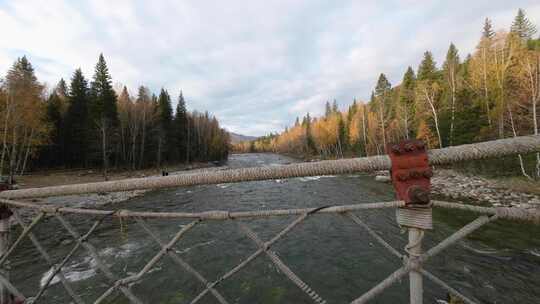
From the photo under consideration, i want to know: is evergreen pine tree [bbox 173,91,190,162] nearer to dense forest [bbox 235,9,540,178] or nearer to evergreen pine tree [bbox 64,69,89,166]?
evergreen pine tree [bbox 64,69,89,166]

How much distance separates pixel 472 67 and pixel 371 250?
2996 centimetres

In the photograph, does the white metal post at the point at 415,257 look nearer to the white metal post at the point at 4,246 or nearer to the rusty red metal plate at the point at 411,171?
the rusty red metal plate at the point at 411,171

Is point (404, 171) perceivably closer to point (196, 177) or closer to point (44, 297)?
point (196, 177)

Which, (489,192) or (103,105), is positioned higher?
(103,105)

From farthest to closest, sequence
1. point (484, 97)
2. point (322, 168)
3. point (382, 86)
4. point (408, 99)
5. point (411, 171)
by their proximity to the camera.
A: 1. point (382, 86)
2. point (408, 99)
3. point (484, 97)
4. point (322, 168)
5. point (411, 171)

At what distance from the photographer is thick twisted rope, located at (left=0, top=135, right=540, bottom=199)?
1.05 metres

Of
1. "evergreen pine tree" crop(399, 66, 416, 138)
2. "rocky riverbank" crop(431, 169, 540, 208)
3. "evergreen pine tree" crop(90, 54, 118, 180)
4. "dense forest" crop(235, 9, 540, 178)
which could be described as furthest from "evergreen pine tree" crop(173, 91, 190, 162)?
"rocky riverbank" crop(431, 169, 540, 208)

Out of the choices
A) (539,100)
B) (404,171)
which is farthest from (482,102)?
(404,171)

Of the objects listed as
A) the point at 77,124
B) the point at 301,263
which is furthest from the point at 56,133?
the point at 301,263


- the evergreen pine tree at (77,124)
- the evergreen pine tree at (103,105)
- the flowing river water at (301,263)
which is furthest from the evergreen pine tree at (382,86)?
the evergreen pine tree at (77,124)

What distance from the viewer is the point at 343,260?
708 centimetres

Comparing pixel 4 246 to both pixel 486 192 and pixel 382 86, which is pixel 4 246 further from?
pixel 382 86

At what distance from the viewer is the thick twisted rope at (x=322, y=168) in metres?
1.05

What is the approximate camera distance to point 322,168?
4.16ft
